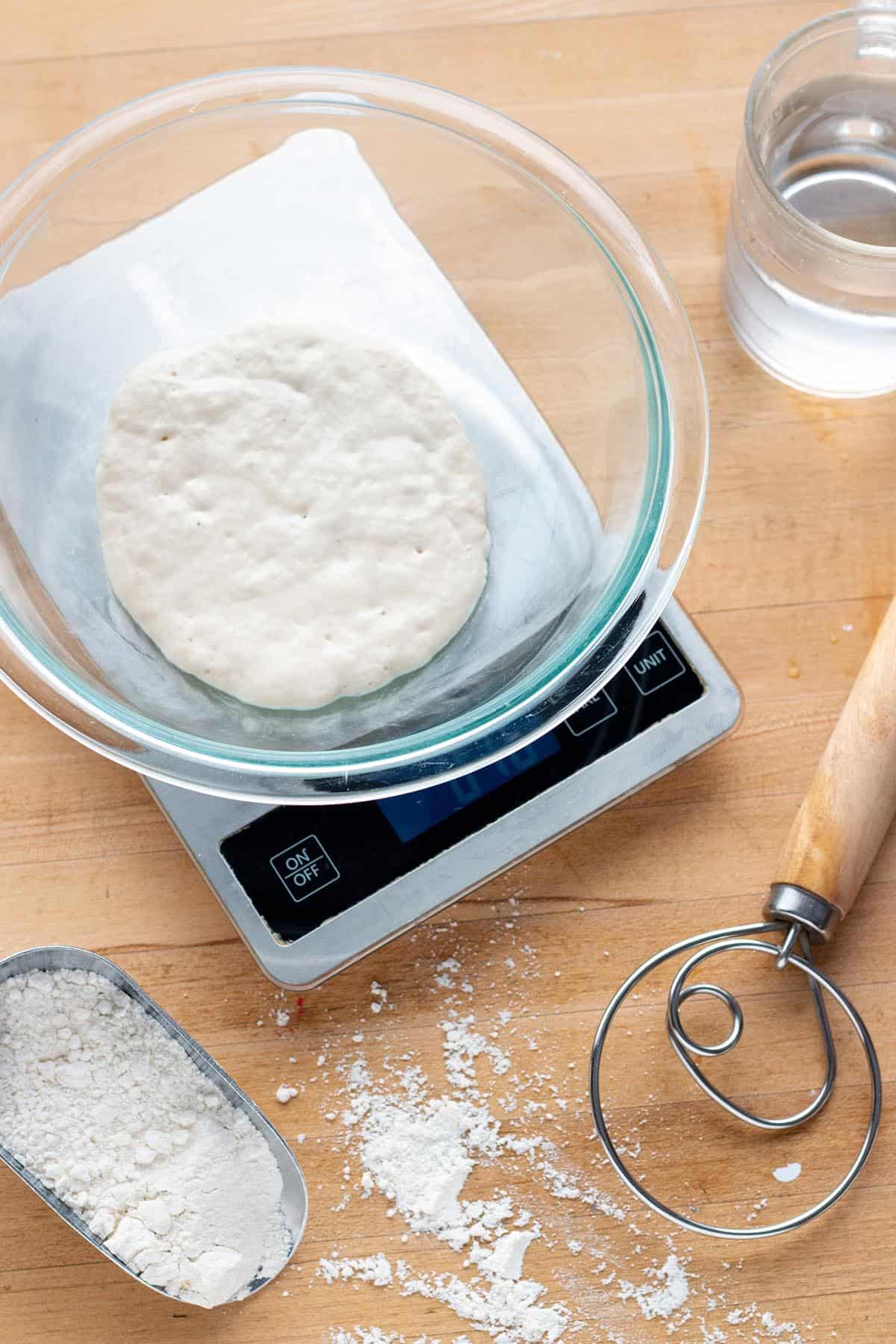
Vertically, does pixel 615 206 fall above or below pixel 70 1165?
above

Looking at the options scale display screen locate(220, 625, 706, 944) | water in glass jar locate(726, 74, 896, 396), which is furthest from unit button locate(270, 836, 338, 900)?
water in glass jar locate(726, 74, 896, 396)

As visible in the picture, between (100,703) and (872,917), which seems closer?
(100,703)

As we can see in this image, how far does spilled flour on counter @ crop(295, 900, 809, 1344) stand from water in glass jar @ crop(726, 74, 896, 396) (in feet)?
1.54

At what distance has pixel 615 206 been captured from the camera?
84 cm

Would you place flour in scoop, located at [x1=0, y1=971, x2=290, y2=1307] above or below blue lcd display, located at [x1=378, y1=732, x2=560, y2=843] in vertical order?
below

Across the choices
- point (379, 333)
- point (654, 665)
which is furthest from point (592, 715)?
point (379, 333)

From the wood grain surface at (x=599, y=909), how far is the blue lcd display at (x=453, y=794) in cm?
6

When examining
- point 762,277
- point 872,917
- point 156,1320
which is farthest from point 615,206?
point 156,1320

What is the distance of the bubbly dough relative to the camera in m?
0.84

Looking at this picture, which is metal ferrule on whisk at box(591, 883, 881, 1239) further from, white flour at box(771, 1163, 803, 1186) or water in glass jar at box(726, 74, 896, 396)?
water in glass jar at box(726, 74, 896, 396)

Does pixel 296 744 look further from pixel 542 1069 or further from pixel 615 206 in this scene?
pixel 615 206

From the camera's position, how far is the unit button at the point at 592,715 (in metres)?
0.86

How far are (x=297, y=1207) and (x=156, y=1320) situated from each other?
0.37 ft

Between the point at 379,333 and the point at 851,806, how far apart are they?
0.46m
